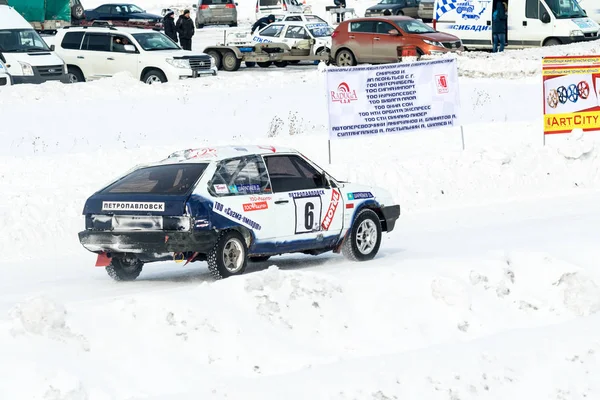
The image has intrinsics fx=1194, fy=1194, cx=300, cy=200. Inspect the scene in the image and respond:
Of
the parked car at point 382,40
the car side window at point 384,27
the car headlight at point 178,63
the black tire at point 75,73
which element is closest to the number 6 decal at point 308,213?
the car headlight at point 178,63

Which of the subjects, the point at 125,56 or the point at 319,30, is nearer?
the point at 125,56

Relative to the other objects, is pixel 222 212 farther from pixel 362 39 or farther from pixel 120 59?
pixel 362 39

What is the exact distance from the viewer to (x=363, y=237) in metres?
13.3

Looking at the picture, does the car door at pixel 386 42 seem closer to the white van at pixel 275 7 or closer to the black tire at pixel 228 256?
the black tire at pixel 228 256

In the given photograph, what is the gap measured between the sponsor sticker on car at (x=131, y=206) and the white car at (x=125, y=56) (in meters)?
19.3

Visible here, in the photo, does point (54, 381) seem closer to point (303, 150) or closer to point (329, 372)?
point (329, 372)

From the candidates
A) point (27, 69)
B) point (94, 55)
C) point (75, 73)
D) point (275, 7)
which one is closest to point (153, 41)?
point (94, 55)

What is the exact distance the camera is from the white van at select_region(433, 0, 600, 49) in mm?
36031

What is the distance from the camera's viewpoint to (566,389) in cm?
953

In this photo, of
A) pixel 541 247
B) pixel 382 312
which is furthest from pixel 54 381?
pixel 541 247

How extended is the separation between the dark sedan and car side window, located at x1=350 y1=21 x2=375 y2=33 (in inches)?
833

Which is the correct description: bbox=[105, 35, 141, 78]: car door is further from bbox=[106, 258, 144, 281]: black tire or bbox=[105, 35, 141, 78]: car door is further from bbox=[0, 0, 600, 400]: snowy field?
bbox=[106, 258, 144, 281]: black tire

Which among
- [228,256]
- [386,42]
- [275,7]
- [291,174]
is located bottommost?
[228,256]

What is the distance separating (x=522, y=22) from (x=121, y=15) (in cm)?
2434
